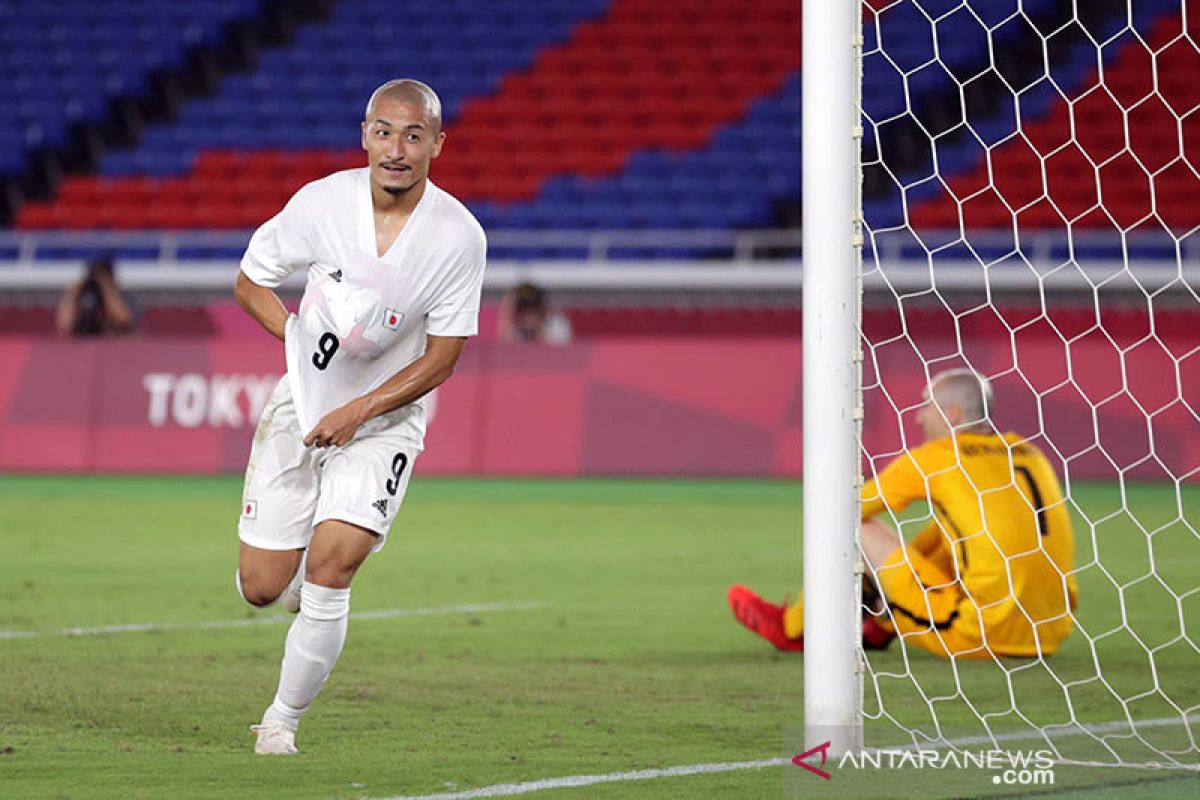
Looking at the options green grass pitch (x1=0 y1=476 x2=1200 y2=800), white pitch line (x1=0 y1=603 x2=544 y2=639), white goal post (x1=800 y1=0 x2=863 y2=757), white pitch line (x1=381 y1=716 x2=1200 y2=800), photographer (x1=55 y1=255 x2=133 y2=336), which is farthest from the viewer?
photographer (x1=55 y1=255 x2=133 y2=336)

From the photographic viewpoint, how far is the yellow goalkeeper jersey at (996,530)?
7.40 m

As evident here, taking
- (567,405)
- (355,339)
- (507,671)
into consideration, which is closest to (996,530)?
(507,671)

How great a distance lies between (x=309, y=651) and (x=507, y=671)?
178cm

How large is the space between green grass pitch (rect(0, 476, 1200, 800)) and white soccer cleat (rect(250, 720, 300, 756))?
0.05 m

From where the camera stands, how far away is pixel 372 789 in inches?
190

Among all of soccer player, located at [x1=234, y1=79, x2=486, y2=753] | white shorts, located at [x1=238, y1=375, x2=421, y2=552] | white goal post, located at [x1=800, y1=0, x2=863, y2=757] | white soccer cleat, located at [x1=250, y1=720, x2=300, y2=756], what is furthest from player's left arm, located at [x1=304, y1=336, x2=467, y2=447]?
white goal post, located at [x1=800, y1=0, x2=863, y2=757]

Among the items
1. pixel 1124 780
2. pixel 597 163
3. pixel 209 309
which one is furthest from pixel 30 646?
pixel 597 163

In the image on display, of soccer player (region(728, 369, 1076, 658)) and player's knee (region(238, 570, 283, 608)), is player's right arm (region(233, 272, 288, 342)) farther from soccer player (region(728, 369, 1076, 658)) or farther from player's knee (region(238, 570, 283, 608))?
soccer player (region(728, 369, 1076, 658))

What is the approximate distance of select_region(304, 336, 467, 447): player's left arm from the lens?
552cm

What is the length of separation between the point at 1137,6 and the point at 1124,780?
19073mm

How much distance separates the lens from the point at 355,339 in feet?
18.6

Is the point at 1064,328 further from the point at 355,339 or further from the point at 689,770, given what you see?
the point at 689,770

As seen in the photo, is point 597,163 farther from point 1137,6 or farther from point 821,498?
point 821,498

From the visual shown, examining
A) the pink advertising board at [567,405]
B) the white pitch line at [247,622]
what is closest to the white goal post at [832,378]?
the white pitch line at [247,622]
